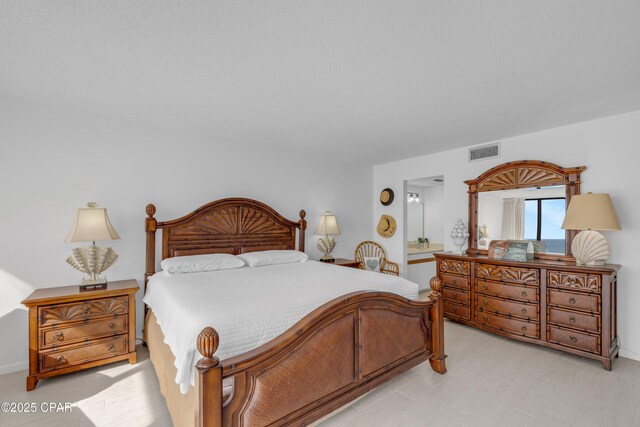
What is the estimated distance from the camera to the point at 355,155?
188 inches

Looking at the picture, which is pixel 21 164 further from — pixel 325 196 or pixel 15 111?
pixel 325 196

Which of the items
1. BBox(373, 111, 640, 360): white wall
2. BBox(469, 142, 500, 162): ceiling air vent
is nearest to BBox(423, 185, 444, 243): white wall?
BBox(469, 142, 500, 162): ceiling air vent

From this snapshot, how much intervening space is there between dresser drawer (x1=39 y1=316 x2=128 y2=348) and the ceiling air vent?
451 cm

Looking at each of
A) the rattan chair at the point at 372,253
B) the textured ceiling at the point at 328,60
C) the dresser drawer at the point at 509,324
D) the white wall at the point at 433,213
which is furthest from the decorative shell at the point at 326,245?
the white wall at the point at 433,213

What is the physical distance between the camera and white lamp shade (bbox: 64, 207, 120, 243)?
8.69 feet

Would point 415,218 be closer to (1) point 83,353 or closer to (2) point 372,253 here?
(2) point 372,253

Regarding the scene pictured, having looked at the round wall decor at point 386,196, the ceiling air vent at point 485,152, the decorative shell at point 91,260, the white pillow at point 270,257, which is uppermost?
the ceiling air vent at point 485,152

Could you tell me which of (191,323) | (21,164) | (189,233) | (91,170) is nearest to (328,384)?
(191,323)

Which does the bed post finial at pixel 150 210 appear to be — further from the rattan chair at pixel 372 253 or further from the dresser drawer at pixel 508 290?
the dresser drawer at pixel 508 290

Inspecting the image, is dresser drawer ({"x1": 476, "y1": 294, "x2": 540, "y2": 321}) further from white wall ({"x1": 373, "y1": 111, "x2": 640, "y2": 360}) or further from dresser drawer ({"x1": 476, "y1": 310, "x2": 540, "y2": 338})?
white wall ({"x1": 373, "y1": 111, "x2": 640, "y2": 360})

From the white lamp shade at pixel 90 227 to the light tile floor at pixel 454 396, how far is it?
1200mm

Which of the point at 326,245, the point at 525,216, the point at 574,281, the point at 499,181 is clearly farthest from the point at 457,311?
the point at 326,245

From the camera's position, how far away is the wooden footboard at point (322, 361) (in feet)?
4.84

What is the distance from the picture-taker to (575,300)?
2.85 m
